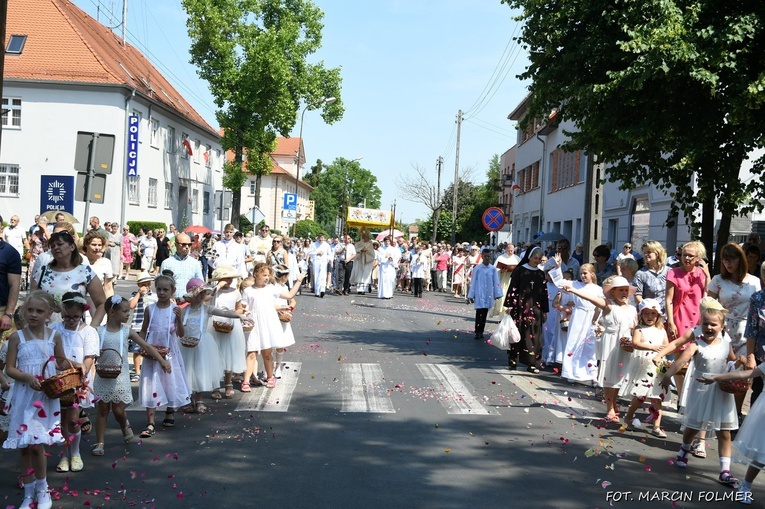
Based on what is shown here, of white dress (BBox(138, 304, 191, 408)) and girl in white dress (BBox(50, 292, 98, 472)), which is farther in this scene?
white dress (BBox(138, 304, 191, 408))

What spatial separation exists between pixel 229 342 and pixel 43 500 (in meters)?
4.26

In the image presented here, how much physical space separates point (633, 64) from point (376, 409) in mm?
6302

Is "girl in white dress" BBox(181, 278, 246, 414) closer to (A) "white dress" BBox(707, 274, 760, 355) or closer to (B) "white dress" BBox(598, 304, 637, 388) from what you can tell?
(B) "white dress" BBox(598, 304, 637, 388)

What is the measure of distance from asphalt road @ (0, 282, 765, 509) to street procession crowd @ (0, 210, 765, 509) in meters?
0.28

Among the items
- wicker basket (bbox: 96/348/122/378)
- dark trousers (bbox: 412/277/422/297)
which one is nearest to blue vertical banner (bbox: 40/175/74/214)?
wicker basket (bbox: 96/348/122/378)

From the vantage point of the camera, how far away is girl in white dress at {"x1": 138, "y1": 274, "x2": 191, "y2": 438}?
25.4ft

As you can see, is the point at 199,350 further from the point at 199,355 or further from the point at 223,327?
the point at 223,327

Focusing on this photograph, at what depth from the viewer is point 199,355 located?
350 inches

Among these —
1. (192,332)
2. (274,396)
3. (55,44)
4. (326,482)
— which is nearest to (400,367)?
(274,396)

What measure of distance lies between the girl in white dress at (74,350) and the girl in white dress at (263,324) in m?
3.79

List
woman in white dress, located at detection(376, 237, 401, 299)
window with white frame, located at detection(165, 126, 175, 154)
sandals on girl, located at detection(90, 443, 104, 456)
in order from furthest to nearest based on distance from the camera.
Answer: window with white frame, located at detection(165, 126, 175, 154) < woman in white dress, located at detection(376, 237, 401, 299) < sandals on girl, located at detection(90, 443, 104, 456)

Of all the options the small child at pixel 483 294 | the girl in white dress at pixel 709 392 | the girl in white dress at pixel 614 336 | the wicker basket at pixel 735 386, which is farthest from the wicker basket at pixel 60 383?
the small child at pixel 483 294

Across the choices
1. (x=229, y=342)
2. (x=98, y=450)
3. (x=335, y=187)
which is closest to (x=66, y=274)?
(x=98, y=450)

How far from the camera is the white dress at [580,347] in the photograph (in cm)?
1162
